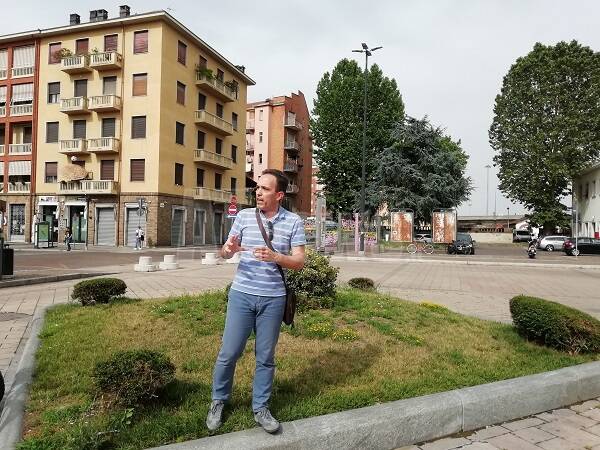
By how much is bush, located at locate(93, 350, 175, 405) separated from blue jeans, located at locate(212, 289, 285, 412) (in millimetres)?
504

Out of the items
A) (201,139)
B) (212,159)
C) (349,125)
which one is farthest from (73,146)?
(349,125)

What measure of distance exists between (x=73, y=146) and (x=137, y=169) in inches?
203

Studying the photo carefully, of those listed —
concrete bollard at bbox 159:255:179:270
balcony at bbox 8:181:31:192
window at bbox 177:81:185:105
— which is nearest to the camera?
concrete bollard at bbox 159:255:179:270

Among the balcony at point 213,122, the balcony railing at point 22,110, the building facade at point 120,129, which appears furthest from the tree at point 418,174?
the balcony railing at point 22,110

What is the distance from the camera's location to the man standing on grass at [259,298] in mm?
3125

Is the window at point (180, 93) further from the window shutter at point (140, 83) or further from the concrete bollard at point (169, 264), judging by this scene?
the concrete bollard at point (169, 264)

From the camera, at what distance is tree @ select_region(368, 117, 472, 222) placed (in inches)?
1396

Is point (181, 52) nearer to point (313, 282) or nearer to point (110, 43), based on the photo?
point (110, 43)

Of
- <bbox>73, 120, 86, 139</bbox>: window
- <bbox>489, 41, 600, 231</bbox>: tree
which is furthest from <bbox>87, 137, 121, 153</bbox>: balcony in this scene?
<bbox>489, 41, 600, 231</bbox>: tree

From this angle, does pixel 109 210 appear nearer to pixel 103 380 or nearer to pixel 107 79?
pixel 107 79

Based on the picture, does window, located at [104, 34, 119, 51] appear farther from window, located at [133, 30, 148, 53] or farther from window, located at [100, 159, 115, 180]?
window, located at [100, 159, 115, 180]

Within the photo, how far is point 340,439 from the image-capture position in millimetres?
3105

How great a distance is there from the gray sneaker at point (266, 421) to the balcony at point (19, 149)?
1552 inches

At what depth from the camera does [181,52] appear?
35.3 metres
